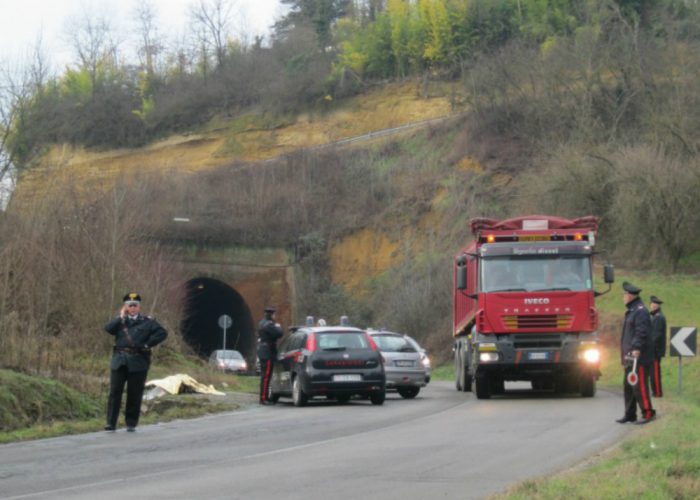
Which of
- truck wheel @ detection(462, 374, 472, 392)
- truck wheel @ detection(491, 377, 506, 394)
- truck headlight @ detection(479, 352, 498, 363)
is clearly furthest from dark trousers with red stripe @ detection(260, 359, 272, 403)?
truck wheel @ detection(462, 374, 472, 392)

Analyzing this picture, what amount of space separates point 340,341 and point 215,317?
50.8m

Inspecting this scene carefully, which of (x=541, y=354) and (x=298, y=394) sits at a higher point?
(x=541, y=354)

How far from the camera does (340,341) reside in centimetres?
2464

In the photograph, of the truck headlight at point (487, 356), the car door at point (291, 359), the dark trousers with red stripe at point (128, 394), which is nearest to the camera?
the dark trousers with red stripe at point (128, 394)

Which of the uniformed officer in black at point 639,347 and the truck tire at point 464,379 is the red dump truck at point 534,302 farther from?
the uniformed officer in black at point 639,347

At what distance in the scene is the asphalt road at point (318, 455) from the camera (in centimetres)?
1127

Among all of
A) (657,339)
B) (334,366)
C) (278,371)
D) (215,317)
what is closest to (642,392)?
(657,339)

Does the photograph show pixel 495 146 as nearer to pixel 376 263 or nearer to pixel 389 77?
pixel 376 263

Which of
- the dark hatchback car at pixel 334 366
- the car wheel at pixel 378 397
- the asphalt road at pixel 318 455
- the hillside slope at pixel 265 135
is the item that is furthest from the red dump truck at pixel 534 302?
the hillside slope at pixel 265 135

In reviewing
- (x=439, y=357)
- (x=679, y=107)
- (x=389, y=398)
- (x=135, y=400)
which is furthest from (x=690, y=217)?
(x=135, y=400)

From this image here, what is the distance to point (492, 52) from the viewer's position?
80375 mm

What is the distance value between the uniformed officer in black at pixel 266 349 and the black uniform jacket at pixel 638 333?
9.95 meters

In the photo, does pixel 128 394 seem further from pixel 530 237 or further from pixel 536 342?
pixel 530 237

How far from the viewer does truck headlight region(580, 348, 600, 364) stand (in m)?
24.4
